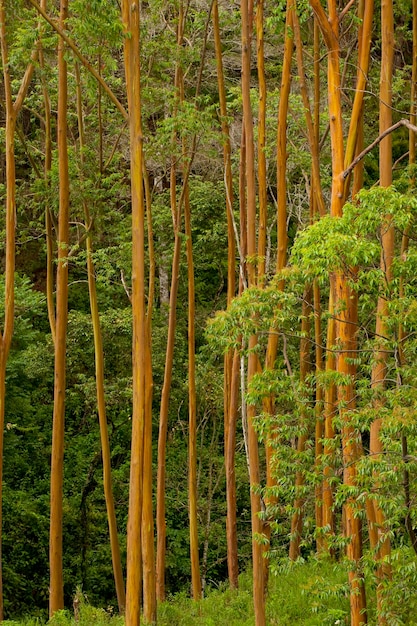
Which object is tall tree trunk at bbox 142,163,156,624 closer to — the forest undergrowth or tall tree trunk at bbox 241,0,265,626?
the forest undergrowth

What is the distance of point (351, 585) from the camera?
796 cm

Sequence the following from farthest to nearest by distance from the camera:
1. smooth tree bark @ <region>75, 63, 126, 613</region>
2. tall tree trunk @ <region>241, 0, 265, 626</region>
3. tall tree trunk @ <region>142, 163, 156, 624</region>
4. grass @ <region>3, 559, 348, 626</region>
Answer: smooth tree bark @ <region>75, 63, 126, 613</region>
grass @ <region>3, 559, 348, 626</region>
tall tree trunk @ <region>142, 163, 156, 624</region>
tall tree trunk @ <region>241, 0, 265, 626</region>

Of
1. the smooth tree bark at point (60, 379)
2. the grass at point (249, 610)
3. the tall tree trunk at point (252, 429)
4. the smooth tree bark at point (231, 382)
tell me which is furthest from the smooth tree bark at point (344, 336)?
the smooth tree bark at point (60, 379)

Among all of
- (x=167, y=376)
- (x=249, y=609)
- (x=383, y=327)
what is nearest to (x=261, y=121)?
(x=167, y=376)

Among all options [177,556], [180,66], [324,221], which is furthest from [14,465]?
[324,221]

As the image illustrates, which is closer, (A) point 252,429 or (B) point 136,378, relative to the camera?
(B) point 136,378

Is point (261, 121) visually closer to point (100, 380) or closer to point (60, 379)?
point (60, 379)

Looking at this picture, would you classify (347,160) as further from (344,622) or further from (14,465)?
(14,465)

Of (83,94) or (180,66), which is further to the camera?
(83,94)

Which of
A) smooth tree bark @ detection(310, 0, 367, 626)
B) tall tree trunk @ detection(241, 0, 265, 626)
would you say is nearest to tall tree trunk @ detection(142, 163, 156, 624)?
tall tree trunk @ detection(241, 0, 265, 626)

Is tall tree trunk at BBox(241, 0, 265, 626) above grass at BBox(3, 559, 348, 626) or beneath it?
above

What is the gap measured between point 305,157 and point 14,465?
325 inches

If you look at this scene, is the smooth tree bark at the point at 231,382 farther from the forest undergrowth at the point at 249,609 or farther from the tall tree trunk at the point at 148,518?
the tall tree trunk at the point at 148,518

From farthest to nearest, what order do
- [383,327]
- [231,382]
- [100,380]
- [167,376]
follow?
[231,382]
[167,376]
[100,380]
[383,327]
